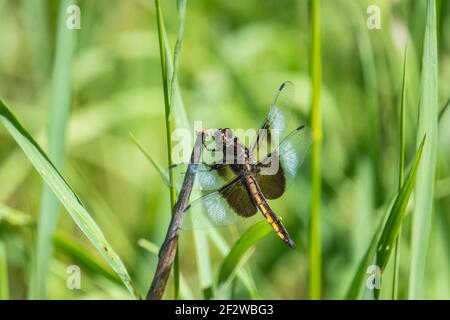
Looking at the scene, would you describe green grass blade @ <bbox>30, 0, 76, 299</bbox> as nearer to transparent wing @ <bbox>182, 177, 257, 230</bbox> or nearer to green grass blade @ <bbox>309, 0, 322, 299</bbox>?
transparent wing @ <bbox>182, 177, 257, 230</bbox>

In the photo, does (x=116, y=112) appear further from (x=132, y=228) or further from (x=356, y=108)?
(x=356, y=108)

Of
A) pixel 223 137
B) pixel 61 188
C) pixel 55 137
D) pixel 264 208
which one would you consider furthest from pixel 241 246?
pixel 55 137

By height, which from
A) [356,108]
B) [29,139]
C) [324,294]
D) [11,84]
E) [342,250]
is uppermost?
[11,84]

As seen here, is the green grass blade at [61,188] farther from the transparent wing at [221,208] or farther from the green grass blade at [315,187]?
the green grass blade at [315,187]

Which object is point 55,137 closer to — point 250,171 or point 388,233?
point 250,171

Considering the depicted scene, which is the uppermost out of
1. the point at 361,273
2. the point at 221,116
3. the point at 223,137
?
the point at 221,116

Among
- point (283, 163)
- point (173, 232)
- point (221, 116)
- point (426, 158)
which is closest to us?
point (173, 232)

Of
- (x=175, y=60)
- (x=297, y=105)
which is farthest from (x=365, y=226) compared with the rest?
(x=175, y=60)
